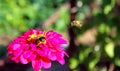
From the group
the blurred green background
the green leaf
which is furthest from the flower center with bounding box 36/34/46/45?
the blurred green background

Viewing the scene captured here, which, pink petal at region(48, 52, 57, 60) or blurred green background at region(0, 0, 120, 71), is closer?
pink petal at region(48, 52, 57, 60)

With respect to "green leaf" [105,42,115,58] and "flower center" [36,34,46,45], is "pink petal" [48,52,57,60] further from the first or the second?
"green leaf" [105,42,115,58]

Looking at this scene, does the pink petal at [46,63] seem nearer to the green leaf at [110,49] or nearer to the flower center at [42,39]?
the flower center at [42,39]

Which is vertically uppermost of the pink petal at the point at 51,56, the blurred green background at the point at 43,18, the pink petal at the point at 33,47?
the blurred green background at the point at 43,18

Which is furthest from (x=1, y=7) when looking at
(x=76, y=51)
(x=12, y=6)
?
(x=76, y=51)

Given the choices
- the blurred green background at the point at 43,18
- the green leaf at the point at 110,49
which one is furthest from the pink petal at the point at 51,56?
the blurred green background at the point at 43,18

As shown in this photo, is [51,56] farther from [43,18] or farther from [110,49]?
[43,18]

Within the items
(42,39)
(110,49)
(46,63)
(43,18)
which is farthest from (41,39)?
(43,18)

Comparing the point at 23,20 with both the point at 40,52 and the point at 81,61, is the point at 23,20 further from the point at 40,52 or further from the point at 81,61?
the point at 40,52
